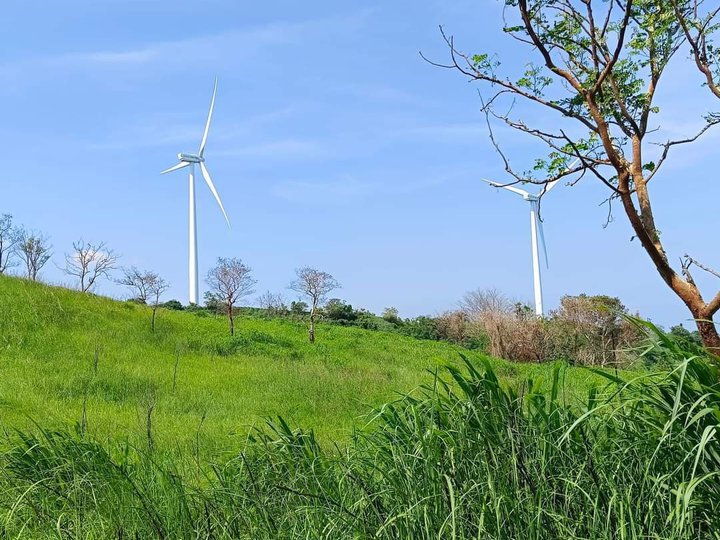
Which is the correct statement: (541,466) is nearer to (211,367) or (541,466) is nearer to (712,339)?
(712,339)

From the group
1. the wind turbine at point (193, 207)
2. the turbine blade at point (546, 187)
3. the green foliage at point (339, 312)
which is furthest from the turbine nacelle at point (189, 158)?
the turbine blade at point (546, 187)

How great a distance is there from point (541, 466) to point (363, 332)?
21.9 m

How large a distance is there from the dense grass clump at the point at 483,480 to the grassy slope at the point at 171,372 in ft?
8.51

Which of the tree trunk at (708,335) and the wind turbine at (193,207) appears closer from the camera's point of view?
the tree trunk at (708,335)

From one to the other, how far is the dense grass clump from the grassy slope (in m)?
2.59

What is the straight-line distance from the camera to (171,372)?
1341cm

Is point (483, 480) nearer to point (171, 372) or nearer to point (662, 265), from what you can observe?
point (662, 265)

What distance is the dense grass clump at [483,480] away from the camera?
7.88 feet

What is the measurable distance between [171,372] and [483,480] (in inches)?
455

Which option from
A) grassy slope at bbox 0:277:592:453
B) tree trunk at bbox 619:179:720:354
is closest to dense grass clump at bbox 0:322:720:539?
tree trunk at bbox 619:179:720:354

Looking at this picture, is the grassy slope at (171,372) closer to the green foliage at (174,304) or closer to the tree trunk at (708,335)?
the tree trunk at (708,335)

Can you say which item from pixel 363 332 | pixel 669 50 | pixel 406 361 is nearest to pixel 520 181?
pixel 669 50

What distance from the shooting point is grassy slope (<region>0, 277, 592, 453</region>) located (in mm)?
9367

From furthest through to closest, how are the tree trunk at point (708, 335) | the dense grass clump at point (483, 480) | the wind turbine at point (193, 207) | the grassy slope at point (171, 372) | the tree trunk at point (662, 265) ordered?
the wind turbine at point (193, 207) < the grassy slope at point (171, 372) < the tree trunk at point (662, 265) < the tree trunk at point (708, 335) < the dense grass clump at point (483, 480)
